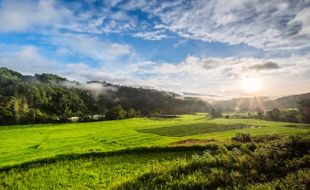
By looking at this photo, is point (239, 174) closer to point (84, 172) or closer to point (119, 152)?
point (84, 172)

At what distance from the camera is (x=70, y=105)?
518 feet

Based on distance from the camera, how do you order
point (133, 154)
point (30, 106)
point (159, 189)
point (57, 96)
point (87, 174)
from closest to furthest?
point (159, 189)
point (87, 174)
point (133, 154)
point (30, 106)
point (57, 96)

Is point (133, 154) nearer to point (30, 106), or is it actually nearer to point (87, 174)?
point (87, 174)

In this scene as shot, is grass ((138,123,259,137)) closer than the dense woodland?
Yes

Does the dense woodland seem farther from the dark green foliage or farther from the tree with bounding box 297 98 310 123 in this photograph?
the dark green foliage

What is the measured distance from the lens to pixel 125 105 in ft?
600

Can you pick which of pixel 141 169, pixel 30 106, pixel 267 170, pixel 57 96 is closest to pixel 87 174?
pixel 141 169

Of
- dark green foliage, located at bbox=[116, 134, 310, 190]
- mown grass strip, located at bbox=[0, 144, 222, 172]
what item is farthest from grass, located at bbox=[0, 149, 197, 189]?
dark green foliage, located at bbox=[116, 134, 310, 190]

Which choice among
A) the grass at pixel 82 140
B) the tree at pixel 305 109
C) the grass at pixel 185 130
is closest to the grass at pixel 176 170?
the grass at pixel 82 140

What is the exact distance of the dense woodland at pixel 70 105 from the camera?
114 meters

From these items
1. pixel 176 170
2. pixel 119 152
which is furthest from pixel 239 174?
pixel 119 152

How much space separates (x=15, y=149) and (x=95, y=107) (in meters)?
125

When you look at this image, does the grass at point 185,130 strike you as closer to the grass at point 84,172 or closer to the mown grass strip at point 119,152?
the mown grass strip at point 119,152

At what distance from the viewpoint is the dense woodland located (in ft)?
373
